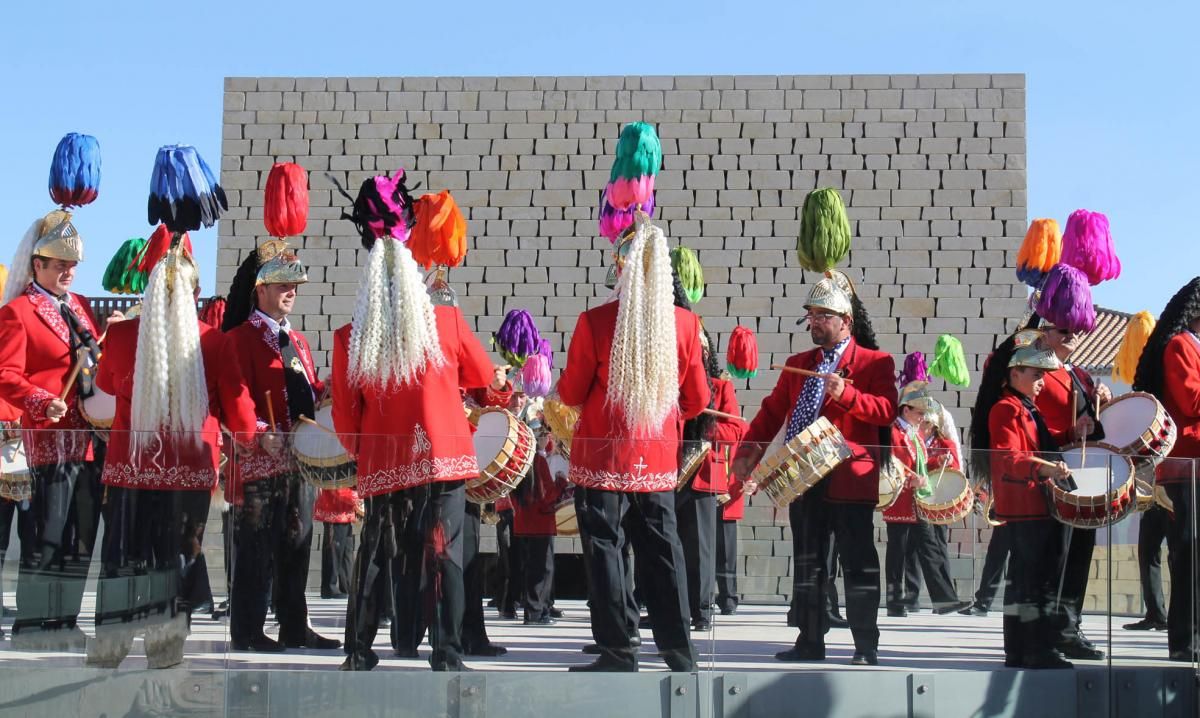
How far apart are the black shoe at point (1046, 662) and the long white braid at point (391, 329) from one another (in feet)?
8.40

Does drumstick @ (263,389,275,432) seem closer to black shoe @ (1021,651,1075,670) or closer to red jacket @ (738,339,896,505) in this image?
red jacket @ (738,339,896,505)

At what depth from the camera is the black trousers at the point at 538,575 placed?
267 inches

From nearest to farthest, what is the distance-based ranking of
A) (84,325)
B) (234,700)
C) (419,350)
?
(234,700) → (419,350) → (84,325)

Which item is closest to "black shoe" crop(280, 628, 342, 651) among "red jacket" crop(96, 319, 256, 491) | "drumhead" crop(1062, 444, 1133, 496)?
"red jacket" crop(96, 319, 256, 491)

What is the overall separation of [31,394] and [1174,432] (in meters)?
5.02

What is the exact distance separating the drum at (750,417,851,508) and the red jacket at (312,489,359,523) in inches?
59.9

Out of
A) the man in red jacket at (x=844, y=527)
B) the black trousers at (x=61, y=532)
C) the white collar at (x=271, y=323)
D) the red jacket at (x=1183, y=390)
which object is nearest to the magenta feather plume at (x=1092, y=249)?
the red jacket at (x=1183, y=390)

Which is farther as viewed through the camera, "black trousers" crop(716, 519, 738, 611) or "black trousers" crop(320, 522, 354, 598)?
"black trousers" crop(716, 519, 738, 611)

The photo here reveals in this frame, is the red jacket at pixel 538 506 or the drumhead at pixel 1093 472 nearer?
the drumhead at pixel 1093 472

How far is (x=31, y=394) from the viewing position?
23.2 ft

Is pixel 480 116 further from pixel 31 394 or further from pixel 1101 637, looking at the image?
pixel 1101 637

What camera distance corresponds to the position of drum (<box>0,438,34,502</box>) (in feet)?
19.5

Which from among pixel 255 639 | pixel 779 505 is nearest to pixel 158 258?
pixel 255 639

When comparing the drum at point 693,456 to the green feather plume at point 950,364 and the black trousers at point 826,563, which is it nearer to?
the black trousers at point 826,563
